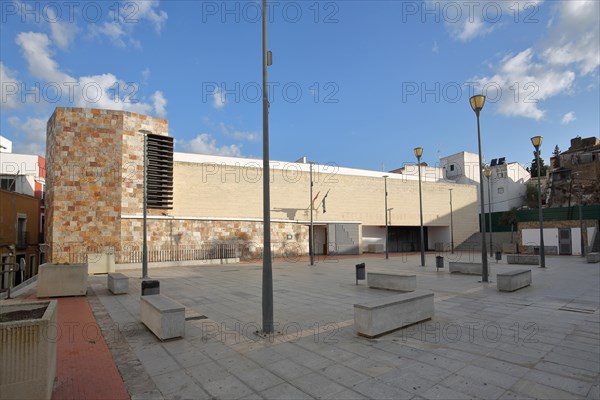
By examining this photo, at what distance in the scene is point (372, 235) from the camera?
4534 cm

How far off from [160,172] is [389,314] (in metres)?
24.9

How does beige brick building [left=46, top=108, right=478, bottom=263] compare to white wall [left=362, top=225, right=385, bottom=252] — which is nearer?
beige brick building [left=46, top=108, right=478, bottom=263]

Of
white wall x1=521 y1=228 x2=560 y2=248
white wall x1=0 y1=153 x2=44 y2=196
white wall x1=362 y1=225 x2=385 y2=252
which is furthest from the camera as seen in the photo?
white wall x1=362 y1=225 x2=385 y2=252

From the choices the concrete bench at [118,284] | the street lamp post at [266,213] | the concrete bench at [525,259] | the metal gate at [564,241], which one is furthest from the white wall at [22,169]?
the metal gate at [564,241]

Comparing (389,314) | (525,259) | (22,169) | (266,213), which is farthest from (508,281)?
(22,169)

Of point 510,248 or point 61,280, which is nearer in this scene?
point 61,280

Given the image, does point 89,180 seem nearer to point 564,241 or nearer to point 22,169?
point 22,169

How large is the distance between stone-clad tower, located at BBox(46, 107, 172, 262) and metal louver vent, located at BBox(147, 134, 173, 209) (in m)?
0.97

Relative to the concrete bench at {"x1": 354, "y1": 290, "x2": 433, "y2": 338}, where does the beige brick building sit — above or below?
above

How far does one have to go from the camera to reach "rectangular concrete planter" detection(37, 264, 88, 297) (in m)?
11.8

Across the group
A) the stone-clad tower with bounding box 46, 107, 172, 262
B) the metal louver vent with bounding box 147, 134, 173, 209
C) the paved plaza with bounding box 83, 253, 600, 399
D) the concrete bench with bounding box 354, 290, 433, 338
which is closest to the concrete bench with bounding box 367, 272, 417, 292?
the paved plaza with bounding box 83, 253, 600, 399

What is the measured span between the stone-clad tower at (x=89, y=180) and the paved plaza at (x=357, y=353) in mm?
16029

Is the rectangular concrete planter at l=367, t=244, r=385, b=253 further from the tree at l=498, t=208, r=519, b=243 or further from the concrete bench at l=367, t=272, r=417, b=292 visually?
the concrete bench at l=367, t=272, r=417, b=292

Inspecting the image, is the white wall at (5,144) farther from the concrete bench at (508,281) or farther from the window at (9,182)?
the concrete bench at (508,281)
